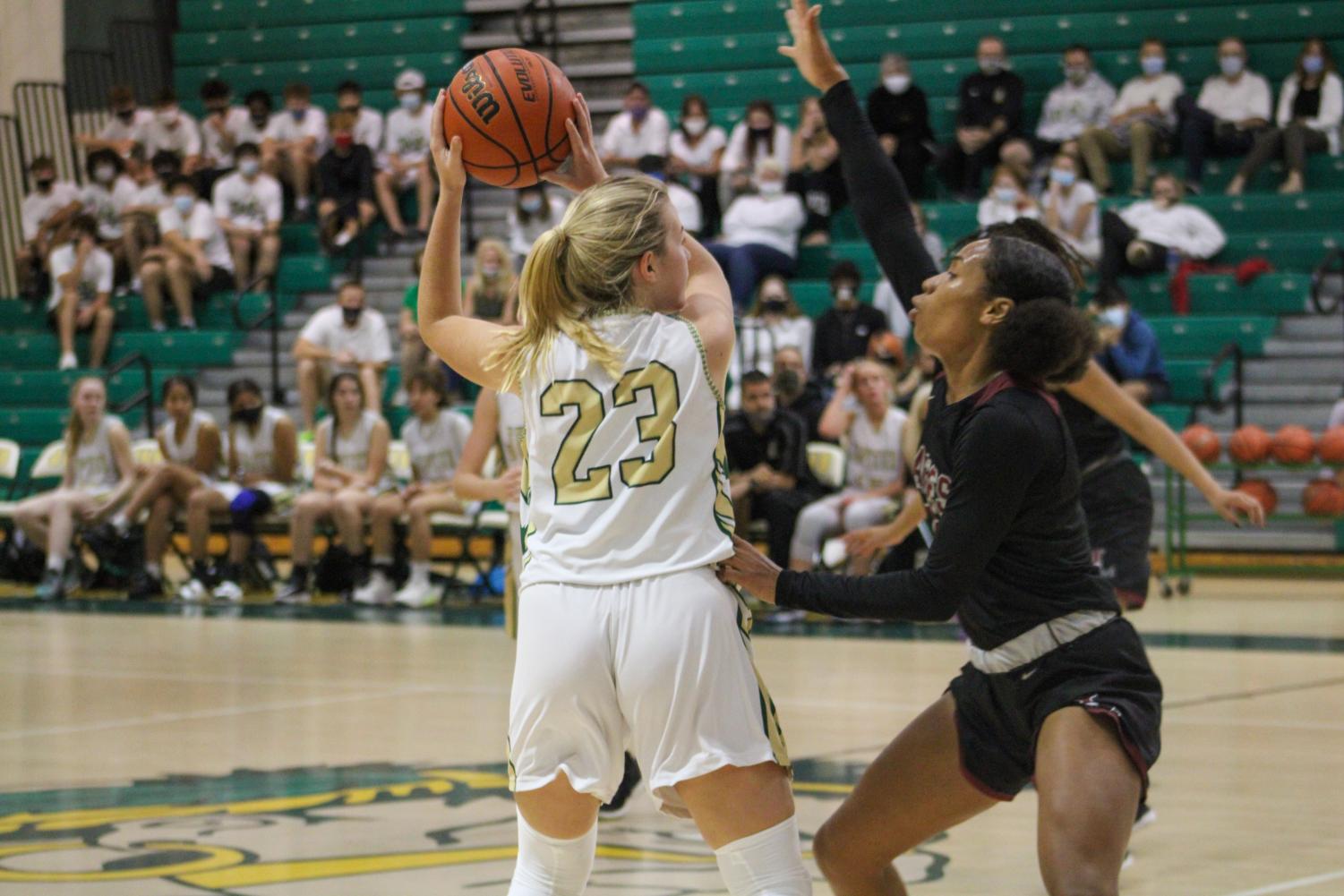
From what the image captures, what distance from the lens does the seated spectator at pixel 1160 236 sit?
13.4 meters

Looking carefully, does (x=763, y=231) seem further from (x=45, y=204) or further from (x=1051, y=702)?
(x=1051, y=702)

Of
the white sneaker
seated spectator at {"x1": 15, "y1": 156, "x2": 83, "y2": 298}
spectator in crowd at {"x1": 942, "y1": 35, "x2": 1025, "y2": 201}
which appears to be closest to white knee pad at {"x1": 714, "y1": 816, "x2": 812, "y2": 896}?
the white sneaker

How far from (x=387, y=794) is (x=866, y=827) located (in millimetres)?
2504

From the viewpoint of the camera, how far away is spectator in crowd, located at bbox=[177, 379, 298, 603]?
1223 cm

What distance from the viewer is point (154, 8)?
782 inches

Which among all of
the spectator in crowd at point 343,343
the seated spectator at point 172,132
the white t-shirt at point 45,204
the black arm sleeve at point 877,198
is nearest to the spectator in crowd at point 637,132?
the spectator in crowd at point 343,343

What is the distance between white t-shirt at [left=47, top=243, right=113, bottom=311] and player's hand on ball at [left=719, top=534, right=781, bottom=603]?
14.7 metres

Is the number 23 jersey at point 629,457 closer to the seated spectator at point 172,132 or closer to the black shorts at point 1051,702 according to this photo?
the black shorts at point 1051,702

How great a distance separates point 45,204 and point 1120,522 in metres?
14.7

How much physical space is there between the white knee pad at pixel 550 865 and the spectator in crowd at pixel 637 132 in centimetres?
1326

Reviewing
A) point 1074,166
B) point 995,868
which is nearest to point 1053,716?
point 995,868

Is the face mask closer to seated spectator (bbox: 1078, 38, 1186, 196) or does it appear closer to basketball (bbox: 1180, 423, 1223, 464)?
seated spectator (bbox: 1078, 38, 1186, 196)

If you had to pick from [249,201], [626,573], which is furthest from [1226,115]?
[626,573]

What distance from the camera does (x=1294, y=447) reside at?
11.2 m
